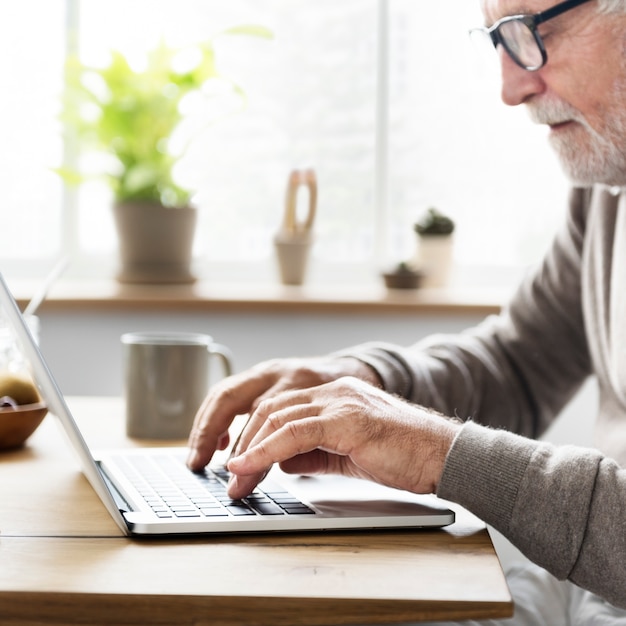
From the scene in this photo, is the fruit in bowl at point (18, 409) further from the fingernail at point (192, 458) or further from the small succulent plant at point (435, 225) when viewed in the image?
the small succulent plant at point (435, 225)

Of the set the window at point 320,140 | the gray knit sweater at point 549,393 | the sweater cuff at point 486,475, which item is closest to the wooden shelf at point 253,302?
the window at point 320,140

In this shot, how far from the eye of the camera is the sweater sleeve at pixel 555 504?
77cm

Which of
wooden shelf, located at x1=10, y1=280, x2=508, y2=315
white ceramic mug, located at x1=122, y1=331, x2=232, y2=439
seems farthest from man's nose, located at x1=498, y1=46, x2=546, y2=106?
wooden shelf, located at x1=10, y1=280, x2=508, y2=315

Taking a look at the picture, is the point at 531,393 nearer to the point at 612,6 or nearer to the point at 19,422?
the point at 612,6

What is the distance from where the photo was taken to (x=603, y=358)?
1361mm

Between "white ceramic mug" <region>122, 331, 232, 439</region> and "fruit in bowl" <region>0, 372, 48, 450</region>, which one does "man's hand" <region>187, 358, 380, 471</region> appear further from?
"fruit in bowl" <region>0, 372, 48, 450</region>

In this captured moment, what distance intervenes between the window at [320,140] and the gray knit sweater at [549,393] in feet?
3.61

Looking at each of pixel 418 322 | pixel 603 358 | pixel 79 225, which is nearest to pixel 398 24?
pixel 418 322

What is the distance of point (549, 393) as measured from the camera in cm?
144

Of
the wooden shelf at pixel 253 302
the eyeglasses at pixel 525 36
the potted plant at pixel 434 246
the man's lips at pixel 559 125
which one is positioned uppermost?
the eyeglasses at pixel 525 36

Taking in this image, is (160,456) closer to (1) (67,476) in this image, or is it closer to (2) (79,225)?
(1) (67,476)

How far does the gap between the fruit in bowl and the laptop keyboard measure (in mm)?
139

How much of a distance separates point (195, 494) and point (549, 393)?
76cm

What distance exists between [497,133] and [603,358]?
52.9 inches
